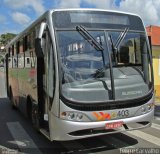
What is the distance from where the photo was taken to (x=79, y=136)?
21.5 ft

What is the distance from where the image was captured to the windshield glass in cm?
658

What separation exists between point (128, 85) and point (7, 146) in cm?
314

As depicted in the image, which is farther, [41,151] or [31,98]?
[31,98]

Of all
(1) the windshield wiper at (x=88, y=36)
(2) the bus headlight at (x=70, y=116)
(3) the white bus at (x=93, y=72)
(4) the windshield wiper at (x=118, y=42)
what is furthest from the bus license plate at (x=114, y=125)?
(1) the windshield wiper at (x=88, y=36)

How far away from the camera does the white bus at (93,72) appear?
21.4 feet

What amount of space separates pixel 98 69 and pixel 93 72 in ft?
0.40

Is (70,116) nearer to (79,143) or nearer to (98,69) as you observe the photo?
(98,69)

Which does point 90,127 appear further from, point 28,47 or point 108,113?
point 28,47

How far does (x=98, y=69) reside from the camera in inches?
269

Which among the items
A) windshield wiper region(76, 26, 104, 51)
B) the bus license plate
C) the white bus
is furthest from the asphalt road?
windshield wiper region(76, 26, 104, 51)

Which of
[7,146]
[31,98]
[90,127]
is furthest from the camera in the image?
[31,98]

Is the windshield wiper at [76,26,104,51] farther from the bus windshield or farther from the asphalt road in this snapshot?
the asphalt road

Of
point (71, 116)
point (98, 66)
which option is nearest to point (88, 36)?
point (98, 66)

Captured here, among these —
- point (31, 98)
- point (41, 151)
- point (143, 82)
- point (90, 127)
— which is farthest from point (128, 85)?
point (31, 98)
